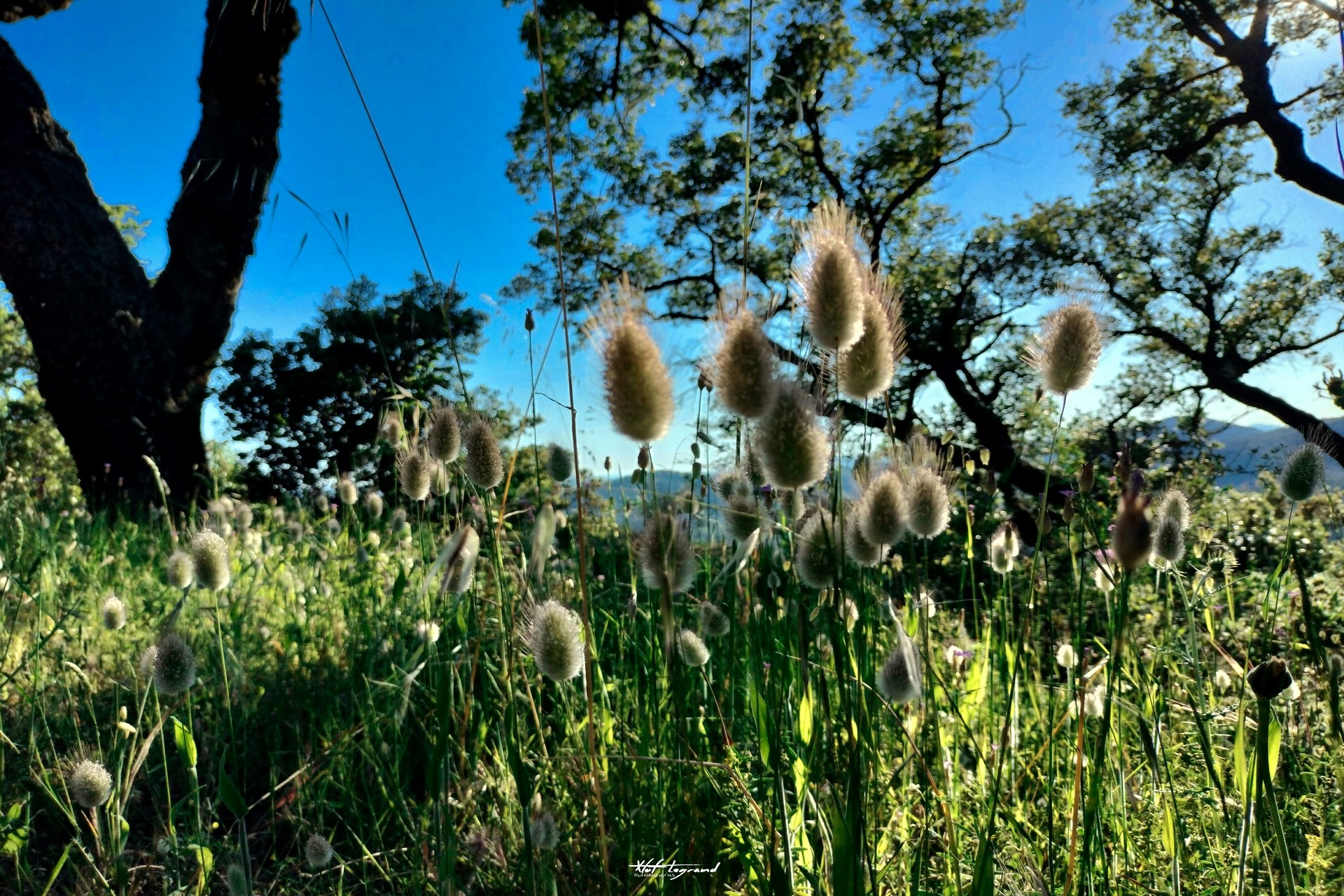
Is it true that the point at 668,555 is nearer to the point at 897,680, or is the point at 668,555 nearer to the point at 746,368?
the point at 746,368

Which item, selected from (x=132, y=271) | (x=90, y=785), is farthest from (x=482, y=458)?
(x=132, y=271)

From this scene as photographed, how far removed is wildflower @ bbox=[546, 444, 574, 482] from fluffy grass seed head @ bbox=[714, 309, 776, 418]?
77 centimetres

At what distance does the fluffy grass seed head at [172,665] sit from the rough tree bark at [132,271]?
6603mm

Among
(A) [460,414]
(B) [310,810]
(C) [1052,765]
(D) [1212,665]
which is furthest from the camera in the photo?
(D) [1212,665]

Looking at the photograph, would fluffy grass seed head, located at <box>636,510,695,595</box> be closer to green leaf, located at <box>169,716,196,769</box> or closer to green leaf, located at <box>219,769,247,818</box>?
green leaf, located at <box>219,769,247,818</box>

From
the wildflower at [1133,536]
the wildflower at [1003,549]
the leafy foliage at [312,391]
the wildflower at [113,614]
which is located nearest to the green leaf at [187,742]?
the wildflower at [113,614]

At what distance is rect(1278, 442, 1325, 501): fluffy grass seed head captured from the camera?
1604 mm

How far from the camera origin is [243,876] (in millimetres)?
1136

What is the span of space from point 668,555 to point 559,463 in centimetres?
71

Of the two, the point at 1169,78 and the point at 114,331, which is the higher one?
the point at 1169,78

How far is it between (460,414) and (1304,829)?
79.5 inches

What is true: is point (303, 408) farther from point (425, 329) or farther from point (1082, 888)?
point (1082, 888)

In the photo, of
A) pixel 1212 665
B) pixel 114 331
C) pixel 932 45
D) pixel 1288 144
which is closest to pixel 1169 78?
pixel 1288 144

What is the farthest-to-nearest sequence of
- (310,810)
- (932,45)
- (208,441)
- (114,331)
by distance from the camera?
(208,441) → (932,45) → (114,331) → (310,810)
